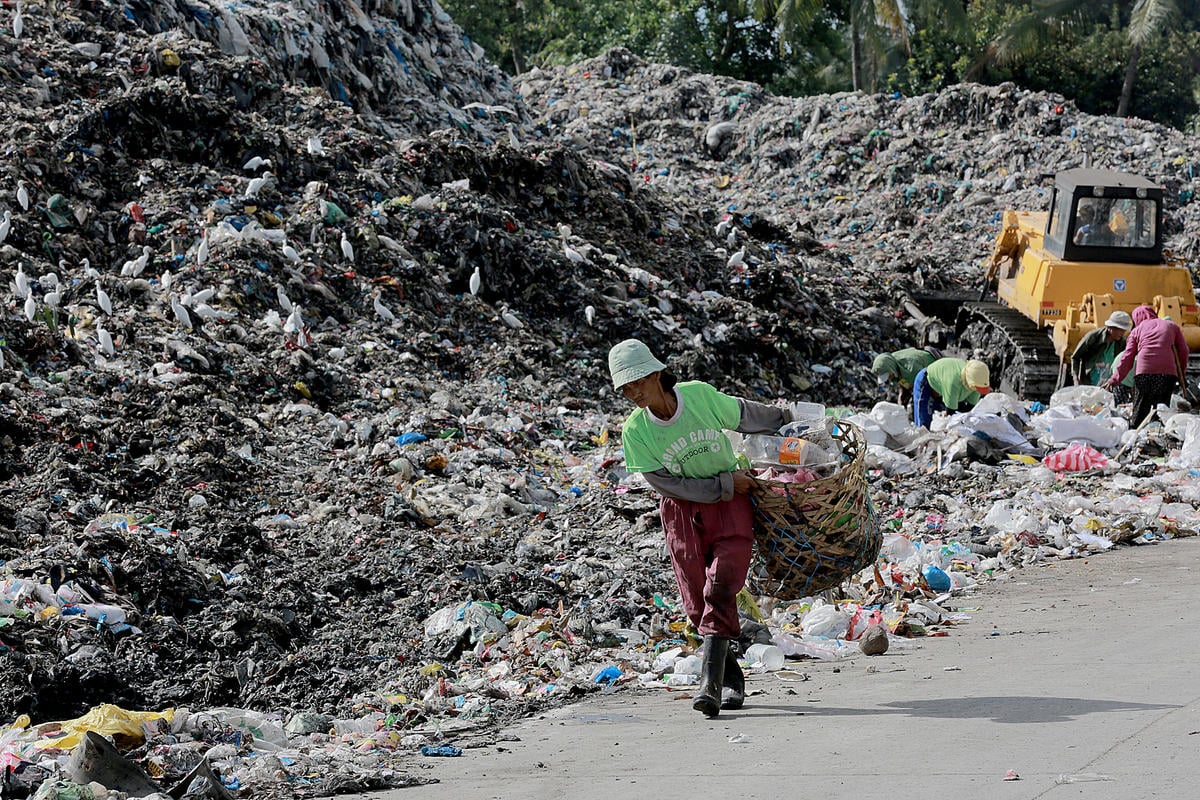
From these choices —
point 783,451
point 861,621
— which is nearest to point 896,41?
point 861,621

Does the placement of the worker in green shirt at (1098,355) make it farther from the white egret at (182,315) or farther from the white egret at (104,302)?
the white egret at (104,302)

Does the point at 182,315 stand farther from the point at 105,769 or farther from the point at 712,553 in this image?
the point at 105,769

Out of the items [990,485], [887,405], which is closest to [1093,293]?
[887,405]

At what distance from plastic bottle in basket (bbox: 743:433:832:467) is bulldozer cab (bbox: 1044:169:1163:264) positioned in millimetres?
8999

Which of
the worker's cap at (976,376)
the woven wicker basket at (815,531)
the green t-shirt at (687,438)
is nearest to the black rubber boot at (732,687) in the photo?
the woven wicker basket at (815,531)

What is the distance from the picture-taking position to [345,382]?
35.8 ft

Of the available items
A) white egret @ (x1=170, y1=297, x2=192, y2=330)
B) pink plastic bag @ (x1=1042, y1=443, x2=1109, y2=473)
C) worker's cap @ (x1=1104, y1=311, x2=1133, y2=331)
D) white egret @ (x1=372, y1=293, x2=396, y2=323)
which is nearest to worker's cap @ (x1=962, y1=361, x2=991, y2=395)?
pink plastic bag @ (x1=1042, y1=443, x2=1109, y2=473)

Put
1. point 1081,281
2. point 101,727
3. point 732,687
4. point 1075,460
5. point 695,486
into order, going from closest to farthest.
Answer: point 101,727
point 695,486
point 732,687
point 1075,460
point 1081,281

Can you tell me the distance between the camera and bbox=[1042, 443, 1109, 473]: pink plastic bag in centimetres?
888

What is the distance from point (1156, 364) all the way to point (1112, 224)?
358 cm

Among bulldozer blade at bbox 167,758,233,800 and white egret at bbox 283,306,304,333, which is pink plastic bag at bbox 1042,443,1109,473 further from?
bulldozer blade at bbox 167,758,233,800

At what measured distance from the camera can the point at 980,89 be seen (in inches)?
925

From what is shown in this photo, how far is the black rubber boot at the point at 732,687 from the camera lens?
15.3 ft

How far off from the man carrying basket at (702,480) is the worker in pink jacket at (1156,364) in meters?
6.20
